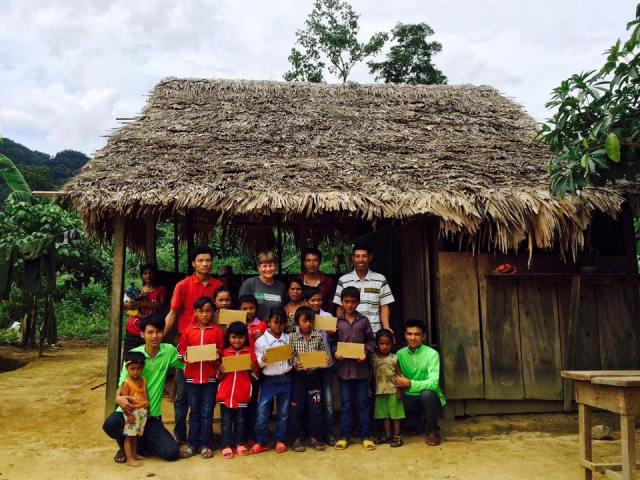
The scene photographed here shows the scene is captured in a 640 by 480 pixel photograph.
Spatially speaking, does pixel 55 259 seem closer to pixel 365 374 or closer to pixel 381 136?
pixel 381 136

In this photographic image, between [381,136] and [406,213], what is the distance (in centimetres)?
178

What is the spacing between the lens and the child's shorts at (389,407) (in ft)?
13.0

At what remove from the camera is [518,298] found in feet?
15.1

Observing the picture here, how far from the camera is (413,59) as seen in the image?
1625 centimetres

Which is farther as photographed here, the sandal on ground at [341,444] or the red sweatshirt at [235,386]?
the sandal on ground at [341,444]

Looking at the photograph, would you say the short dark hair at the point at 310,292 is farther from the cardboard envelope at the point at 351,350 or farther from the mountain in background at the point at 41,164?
the mountain in background at the point at 41,164

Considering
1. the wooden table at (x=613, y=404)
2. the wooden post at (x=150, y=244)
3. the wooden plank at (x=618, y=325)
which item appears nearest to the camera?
the wooden table at (x=613, y=404)

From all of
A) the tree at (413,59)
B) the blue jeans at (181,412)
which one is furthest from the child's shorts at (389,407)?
the tree at (413,59)

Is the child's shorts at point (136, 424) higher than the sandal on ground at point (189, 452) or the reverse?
higher

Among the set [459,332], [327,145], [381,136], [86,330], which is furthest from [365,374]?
[86,330]

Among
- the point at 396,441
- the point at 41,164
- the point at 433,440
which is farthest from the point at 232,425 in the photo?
the point at 41,164

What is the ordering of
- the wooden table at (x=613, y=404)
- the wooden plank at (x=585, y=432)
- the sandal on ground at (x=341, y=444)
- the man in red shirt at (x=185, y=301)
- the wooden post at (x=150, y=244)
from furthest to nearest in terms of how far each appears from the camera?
the wooden post at (x=150, y=244) < the man in red shirt at (x=185, y=301) < the sandal on ground at (x=341, y=444) < the wooden plank at (x=585, y=432) < the wooden table at (x=613, y=404)

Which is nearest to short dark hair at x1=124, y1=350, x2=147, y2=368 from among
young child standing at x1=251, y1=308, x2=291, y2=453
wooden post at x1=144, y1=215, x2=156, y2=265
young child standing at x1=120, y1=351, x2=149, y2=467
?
young child standing at x1=120, y1=351, x2=149, y2=467

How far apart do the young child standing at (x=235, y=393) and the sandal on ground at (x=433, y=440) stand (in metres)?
1.45
